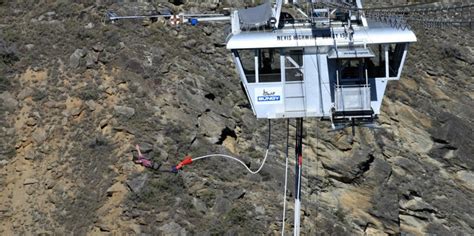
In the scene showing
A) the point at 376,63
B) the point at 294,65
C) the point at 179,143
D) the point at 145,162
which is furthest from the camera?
the point at 179,143

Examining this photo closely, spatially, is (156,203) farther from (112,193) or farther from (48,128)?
(48,128)

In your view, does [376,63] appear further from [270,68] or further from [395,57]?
[270,68]

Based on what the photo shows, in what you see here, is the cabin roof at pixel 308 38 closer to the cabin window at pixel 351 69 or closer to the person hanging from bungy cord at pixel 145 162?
the cabin window at pixel 351 69

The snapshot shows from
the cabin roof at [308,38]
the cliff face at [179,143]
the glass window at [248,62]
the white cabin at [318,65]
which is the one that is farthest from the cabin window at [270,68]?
the cliff face at [179,143]

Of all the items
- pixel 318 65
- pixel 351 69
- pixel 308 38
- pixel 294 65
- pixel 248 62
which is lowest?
pixel 351 69

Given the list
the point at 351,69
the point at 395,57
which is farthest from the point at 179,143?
the point at 395,57

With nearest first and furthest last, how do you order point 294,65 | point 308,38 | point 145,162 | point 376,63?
point 308,38 < point 294,65 < point 376,63 < point 145,162

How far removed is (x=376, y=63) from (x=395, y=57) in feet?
1.77

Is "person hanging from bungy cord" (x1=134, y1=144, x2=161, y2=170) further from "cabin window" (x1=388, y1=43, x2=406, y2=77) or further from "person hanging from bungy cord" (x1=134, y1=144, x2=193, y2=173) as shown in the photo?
"cabin window" (x1=388, y1=43, x2=406, y2=77)

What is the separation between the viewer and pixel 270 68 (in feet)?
52.2

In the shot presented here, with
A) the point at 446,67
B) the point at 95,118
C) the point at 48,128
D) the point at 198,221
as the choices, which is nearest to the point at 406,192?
the point at 446,67

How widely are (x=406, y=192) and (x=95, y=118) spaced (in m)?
13.8

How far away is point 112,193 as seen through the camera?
21500 mm

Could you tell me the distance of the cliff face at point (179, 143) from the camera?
2167 cm
